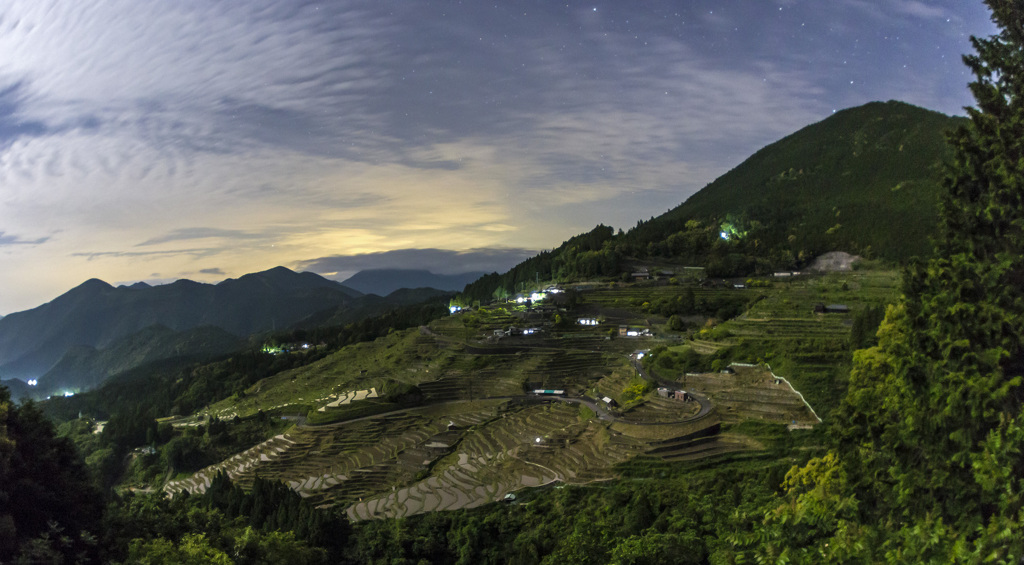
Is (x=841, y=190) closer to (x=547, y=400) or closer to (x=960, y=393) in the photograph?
(x=547, y=400)

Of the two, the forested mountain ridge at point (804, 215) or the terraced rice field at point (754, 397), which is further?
the forested mountain ridge at point (804, 215)

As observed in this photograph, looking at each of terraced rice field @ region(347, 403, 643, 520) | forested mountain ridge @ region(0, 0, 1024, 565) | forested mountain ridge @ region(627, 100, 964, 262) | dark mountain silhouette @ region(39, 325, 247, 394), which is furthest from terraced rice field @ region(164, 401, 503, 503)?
dark mountain silhouette @ region(39, 325, 247, 394)

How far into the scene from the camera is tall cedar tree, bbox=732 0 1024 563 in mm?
4648

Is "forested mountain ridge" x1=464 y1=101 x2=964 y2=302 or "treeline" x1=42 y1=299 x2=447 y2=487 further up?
"forested mountain ridge" x1=464 y1=101 x2=964 y2=302

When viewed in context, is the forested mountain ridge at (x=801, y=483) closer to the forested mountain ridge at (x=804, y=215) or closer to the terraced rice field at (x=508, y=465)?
the terraced rice field at (x=508, y=465)

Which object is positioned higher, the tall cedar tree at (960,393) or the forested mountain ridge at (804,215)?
the forested mountain ridge at (804,215)

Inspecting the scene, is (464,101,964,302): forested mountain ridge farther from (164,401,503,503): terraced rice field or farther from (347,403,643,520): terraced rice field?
(347,403,643,520): terraced rice field

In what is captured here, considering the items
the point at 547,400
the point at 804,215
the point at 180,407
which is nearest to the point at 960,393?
the point at 547,400

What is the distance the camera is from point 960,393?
204 inches

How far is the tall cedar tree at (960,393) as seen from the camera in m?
4.65

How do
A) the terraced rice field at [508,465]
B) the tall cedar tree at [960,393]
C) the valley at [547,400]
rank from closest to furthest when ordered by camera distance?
the tall cedar tree at [960,393], the terraced rice field at [508,465], the valley at [547,400]

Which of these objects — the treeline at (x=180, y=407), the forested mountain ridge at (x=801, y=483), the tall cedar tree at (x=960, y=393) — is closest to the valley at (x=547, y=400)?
the forested mountain ridge at (x=801, y=483)

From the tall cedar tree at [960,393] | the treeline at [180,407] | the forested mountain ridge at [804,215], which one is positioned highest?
the forested mountain ridge at [804,215]

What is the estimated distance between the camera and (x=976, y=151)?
5.63 metres
